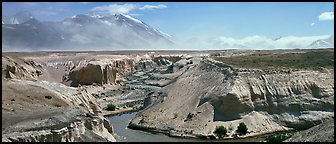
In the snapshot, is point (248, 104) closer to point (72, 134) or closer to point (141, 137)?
point (141, 137)

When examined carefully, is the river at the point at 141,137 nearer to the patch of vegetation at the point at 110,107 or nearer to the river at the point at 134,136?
the river at the point at 134,136

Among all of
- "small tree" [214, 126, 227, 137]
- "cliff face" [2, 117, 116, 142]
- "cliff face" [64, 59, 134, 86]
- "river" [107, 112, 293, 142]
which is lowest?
"river" [107, 112, 293, 142]

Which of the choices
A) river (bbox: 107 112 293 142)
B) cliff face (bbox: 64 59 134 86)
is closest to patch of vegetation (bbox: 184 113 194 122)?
river (bbox: 107 112 293 142)

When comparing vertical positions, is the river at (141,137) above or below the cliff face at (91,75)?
below

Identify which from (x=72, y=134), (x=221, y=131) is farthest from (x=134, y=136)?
(x=72, y=134)

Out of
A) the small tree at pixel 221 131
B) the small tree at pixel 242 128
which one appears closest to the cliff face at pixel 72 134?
the small tree at pixel 221 131

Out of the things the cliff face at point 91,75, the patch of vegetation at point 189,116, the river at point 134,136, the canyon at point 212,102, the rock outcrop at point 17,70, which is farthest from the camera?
the cliff face at point 91,75

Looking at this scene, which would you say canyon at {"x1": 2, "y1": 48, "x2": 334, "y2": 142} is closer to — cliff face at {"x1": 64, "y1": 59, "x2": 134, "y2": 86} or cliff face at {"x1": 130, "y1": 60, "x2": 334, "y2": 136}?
cliff face at {"x1": 130, "y1": 60, "x2": 334, "y2": 136}

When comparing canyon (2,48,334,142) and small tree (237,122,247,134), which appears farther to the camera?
small tree (237,122,247,134)
